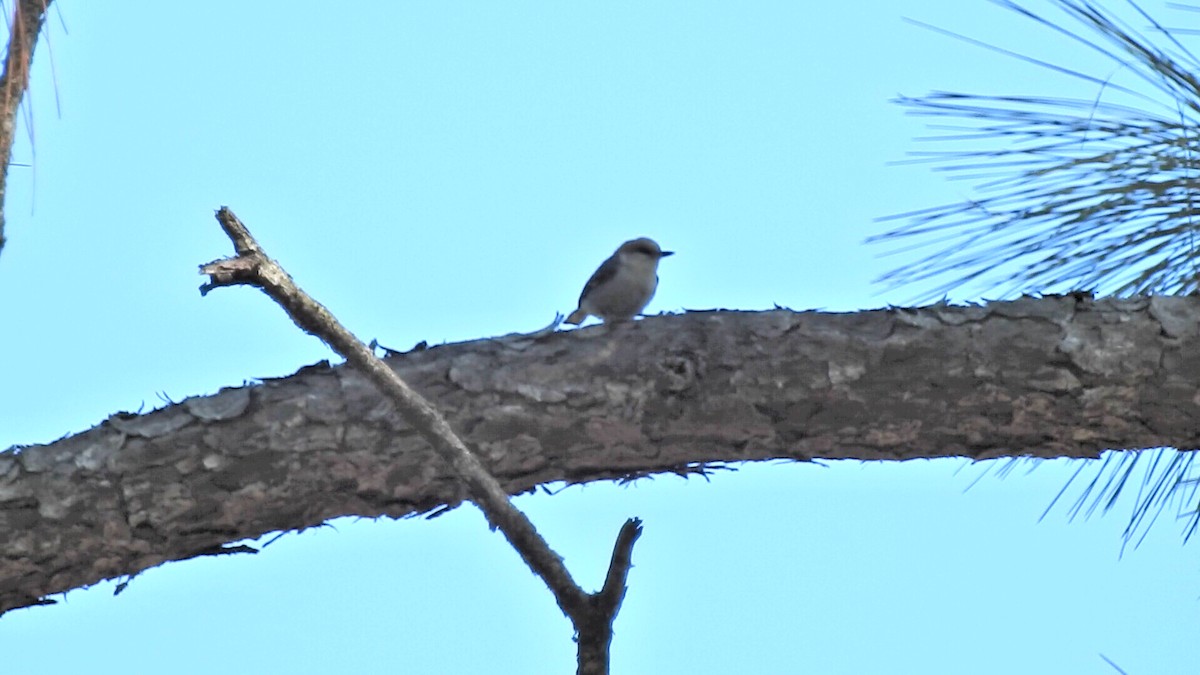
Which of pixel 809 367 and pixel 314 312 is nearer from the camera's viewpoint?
pixel 314 312

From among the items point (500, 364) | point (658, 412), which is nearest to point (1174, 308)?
point (658, 412)

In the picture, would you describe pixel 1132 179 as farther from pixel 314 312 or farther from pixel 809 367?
pixel 314 312

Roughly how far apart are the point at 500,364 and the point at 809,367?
52cm

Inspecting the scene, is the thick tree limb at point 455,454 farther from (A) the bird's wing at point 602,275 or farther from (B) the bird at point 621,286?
(A) the bird's wing at point 602,275

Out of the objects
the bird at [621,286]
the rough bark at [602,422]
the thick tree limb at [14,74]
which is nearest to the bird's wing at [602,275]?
the bird at [621,286]

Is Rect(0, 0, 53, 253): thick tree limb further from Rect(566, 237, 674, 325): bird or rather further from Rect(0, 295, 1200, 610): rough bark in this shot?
Rect(566, 237, 674, 325): bird

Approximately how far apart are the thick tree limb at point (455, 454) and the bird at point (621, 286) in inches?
80.7

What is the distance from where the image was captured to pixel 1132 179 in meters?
2.57

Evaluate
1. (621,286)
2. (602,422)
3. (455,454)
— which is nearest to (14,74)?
(455,454)

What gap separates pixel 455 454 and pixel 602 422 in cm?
68

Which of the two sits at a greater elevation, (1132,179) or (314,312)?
(1132,179)

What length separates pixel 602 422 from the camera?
8.64 feet

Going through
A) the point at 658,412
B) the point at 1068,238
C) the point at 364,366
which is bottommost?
the point at 364,366

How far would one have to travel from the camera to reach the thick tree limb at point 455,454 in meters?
1.88
